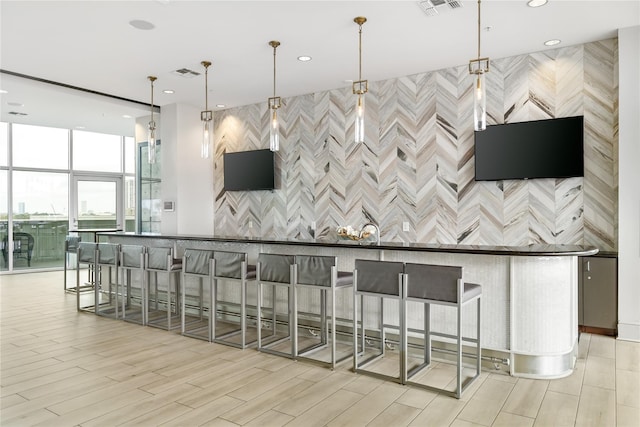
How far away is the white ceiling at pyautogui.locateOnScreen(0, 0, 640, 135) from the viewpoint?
13.0ft

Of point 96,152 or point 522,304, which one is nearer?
point 522,304

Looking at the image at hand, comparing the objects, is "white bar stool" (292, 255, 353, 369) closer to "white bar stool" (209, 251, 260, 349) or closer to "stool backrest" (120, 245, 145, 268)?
"white bar stool" (209, 251, 260, 349)

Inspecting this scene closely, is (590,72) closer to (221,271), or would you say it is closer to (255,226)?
(221,271)

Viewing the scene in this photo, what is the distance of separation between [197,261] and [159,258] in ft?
2.17

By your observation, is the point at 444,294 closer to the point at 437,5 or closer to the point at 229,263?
the point at 229,263

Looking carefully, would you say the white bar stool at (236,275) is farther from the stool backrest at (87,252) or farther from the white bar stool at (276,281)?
the stool backrest at (87,252)

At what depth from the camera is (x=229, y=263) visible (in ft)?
13.9

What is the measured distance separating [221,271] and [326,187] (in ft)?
9.06

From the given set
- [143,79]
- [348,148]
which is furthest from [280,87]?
[143,79]

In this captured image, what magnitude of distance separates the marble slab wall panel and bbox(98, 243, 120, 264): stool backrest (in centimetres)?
255

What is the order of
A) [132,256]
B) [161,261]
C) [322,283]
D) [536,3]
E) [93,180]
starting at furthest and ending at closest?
[93,180]
[132,256]
[161,261]
[536,3]
[322,283]

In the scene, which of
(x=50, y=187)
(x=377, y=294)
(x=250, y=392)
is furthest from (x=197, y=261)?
(x=50, y=187)

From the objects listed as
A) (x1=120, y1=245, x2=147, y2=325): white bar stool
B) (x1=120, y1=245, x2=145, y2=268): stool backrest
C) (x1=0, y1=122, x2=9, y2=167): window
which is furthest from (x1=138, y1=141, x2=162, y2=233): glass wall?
(x1=0, y1=122, x2=9, y2=167): window

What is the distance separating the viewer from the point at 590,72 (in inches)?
188
